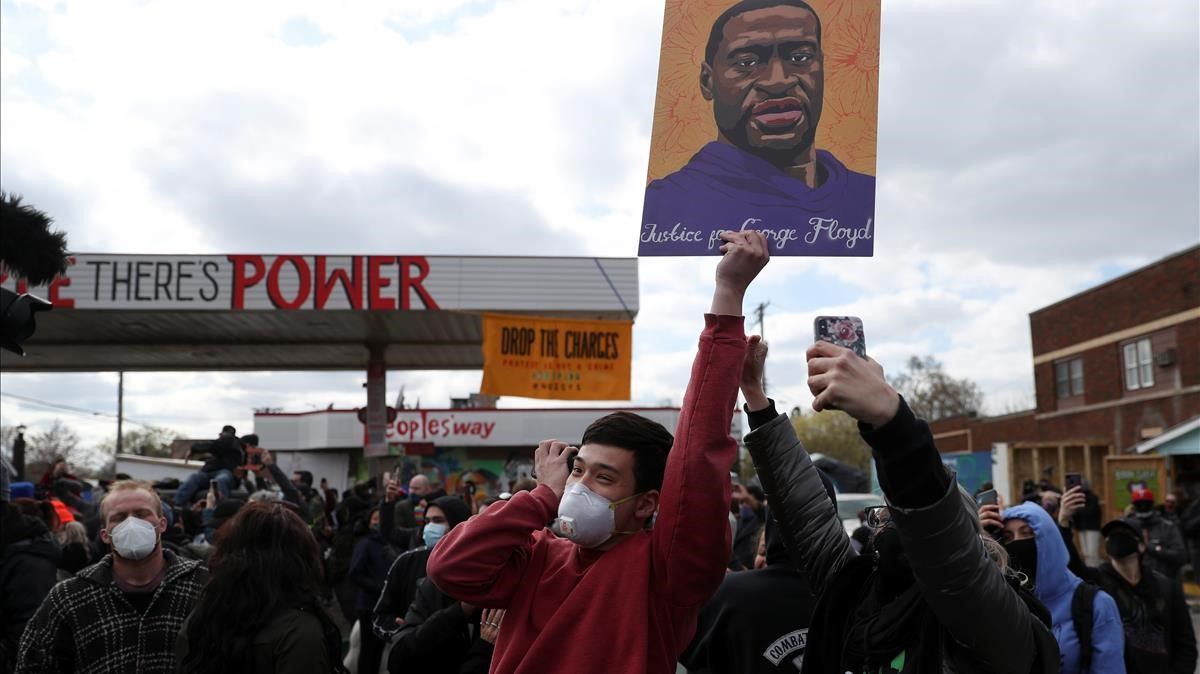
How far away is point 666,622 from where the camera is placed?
2.57 m

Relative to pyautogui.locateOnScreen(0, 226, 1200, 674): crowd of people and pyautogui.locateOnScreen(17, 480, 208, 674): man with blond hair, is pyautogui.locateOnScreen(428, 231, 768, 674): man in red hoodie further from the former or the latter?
pyautogui.locateOnScreen(17, 480, 208, 674): man with blond hair

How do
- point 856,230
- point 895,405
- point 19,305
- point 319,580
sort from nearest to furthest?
point 895,405 < point 856,230 < point 19,305 < point 319,580

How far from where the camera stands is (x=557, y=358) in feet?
42.5

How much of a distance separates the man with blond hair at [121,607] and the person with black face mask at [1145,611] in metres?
4.75

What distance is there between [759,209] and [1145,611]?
4577 mm

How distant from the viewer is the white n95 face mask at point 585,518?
2559 mm

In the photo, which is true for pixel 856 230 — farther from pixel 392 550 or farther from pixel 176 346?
pixel 176 346

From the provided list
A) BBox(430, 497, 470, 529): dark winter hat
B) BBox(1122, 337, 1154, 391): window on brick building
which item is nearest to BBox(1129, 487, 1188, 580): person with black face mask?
BBox(430, 497, 470, 529): dark winter hat

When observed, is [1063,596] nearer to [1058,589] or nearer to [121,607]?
[1058,589]

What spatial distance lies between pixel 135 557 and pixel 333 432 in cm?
3505

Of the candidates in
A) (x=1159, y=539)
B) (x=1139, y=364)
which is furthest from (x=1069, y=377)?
(x=1159, y=539)

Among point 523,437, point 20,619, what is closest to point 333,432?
point 523,437

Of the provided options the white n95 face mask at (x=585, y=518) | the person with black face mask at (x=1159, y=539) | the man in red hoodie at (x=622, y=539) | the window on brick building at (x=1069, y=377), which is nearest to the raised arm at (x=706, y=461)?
the man in red hoodie at (x=622, y=539)

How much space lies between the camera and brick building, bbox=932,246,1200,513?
27.5 metres
